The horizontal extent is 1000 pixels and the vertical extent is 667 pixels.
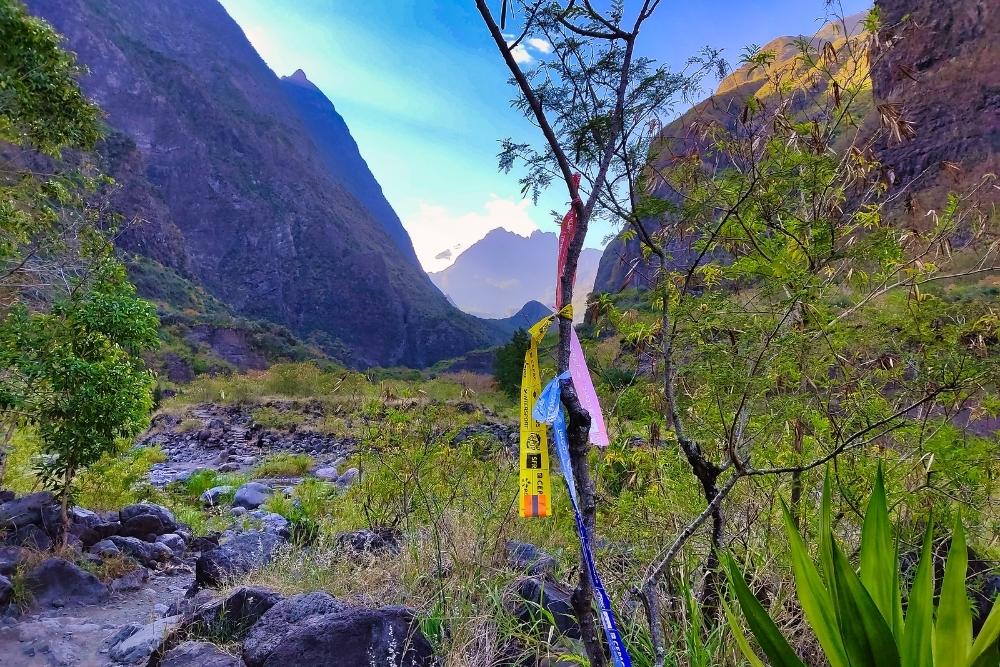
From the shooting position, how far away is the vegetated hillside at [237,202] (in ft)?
214

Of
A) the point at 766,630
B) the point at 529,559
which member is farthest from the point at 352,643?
the point at 766,630

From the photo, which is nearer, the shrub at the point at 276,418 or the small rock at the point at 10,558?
the small rock at the point at 10,558

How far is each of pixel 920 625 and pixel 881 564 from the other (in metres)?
0.17

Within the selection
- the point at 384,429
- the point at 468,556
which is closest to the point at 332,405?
the point at 384,429

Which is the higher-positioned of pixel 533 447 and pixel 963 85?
pixel 963 85

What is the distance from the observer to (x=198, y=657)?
96.3 inches

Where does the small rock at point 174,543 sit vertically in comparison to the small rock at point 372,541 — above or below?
below

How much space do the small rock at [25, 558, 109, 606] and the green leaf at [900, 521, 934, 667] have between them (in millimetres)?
4859

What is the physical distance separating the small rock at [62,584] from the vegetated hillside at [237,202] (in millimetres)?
57788

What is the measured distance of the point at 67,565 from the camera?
411 centimetres

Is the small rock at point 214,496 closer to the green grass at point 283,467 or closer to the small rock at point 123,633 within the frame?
the green grass at point 283,467

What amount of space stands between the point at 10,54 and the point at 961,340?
682 centimetres

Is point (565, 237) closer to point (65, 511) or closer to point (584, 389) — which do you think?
point (584, 389)

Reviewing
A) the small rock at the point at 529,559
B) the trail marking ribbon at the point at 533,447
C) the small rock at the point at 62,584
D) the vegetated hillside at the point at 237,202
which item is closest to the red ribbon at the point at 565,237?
the trail marking ribbon at the point at 533,447
